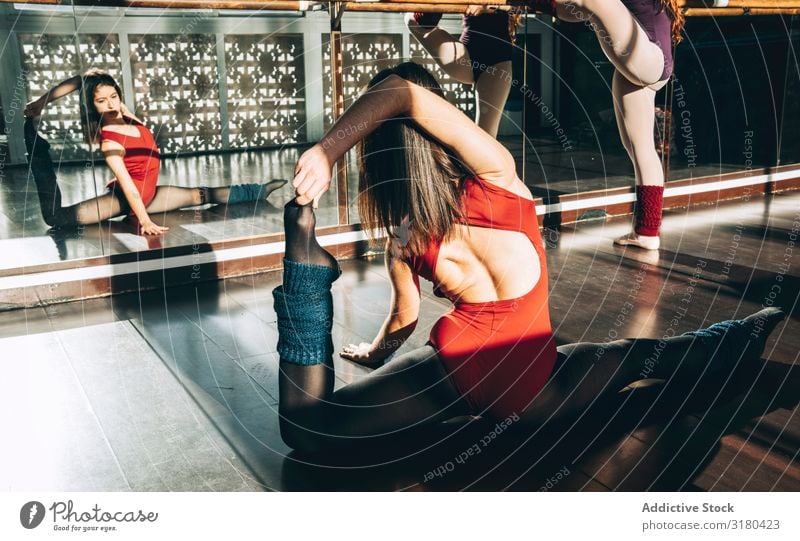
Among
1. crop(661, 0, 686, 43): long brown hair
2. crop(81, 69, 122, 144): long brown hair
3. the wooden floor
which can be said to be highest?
crop(661, 0, 686, 43): long brown hair

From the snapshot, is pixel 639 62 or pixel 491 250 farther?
pixel 639 62

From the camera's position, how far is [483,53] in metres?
3.98

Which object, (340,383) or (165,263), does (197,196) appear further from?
(340,383)

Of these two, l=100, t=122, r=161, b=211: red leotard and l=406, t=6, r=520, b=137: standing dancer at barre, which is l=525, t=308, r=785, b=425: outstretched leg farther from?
l=100, t=122, r=161, b=211: red leotard

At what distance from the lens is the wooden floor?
1.61 meters

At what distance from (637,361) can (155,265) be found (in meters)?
2.01

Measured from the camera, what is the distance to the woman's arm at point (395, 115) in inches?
53.2

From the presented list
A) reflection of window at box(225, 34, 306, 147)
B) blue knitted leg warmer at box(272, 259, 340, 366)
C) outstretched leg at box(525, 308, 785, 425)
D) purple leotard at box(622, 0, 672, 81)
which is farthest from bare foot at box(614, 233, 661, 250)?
reflection of window at box(225, 34, 306, 147)

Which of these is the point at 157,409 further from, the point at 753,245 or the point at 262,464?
the point at 753,245

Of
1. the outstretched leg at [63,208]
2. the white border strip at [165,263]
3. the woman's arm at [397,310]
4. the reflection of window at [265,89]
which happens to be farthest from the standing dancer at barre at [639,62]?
the reflection of window at [265,89]

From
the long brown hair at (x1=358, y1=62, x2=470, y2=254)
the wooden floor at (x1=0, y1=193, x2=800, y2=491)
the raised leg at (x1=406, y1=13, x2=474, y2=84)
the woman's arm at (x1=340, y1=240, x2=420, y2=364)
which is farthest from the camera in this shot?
the raised leg at (x1=406, y1=13, x2=474, y2=84)

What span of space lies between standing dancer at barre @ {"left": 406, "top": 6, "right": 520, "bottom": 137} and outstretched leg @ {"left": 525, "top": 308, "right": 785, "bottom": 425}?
1.86 m

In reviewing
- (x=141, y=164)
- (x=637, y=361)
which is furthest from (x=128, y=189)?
(x=637, y=361)

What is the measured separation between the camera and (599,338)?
242 centimetres
